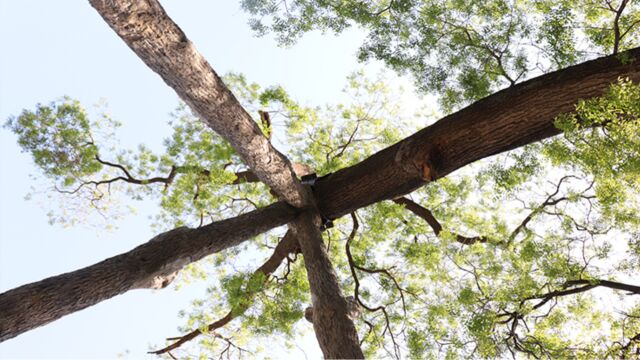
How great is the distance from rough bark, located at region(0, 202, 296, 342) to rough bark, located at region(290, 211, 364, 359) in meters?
0.58

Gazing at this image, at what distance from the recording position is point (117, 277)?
4496 mm

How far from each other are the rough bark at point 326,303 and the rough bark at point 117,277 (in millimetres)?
584

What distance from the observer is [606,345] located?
18.1 feet

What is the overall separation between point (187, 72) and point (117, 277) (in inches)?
69.8

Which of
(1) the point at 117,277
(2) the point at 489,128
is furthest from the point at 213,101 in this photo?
(2) the point at 489,128

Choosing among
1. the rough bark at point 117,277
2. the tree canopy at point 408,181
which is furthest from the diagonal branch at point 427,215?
the rough bark at point 117,277

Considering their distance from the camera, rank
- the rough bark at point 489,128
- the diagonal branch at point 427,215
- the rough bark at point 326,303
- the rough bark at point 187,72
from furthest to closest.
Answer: the diagonal branch at point 427,215 → the rough bark at point 489,128 → the rough bark at point 326,303 → the rough bark at point 187,72

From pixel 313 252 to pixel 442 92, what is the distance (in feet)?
9.48

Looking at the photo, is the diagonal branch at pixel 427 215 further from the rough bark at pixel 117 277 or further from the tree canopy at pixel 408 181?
the rough bark at pixel 117 277

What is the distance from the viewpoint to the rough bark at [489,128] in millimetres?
5168

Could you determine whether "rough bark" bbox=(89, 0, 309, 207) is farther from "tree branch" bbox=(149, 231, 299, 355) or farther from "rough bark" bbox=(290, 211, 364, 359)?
"tree branch" bbox=(149, 231, 299, 355)

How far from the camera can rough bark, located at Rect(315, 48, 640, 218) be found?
5168 mm

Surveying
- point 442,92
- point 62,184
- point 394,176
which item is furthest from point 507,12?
point 62,184

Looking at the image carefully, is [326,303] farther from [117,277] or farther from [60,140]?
[60,140]
